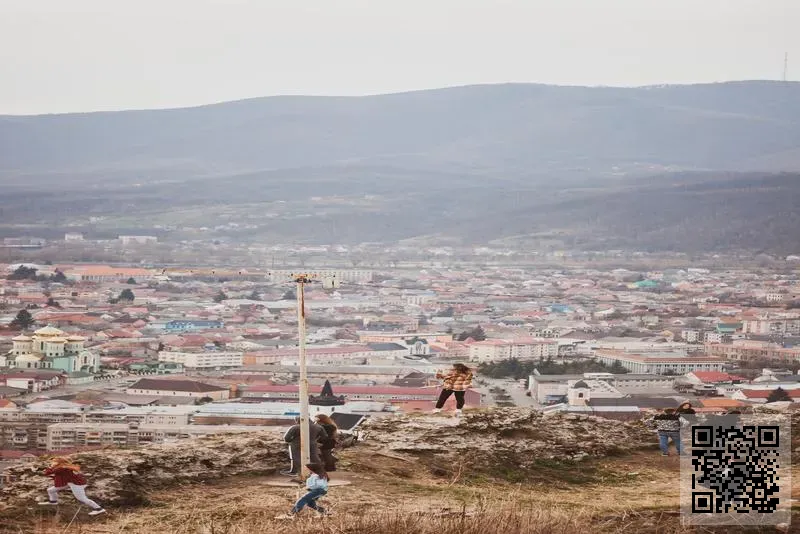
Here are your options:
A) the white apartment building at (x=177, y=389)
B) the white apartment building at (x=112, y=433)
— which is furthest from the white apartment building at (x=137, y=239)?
the white apartment building at (x=112, y=433)

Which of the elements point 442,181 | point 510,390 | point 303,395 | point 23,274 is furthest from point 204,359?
point 442,181

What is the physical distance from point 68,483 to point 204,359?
29.0m

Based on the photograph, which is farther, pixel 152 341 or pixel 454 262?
pixel 454 262

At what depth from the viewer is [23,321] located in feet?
135

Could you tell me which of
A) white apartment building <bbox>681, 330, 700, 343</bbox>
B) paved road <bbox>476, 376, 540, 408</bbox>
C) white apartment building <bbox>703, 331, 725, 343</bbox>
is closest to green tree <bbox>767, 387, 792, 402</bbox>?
paved road <bbox>476, 376, 540, 408</bbox>

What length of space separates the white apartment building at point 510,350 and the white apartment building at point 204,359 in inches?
233

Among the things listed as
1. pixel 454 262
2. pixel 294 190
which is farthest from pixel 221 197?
pixel 454 262

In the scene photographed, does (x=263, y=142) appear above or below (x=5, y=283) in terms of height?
above

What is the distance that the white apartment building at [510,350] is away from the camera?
34.7 meters

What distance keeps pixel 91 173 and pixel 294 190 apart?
35873 mm

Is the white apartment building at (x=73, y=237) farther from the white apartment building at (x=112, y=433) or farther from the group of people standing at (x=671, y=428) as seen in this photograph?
the group of people standing at (x=671, y=428)

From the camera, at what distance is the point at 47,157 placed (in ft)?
594

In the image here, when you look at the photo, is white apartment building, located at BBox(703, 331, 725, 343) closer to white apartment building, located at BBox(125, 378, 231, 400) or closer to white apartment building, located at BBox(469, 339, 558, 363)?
white apartment building, located at BBox(469, 339, 558, 363)

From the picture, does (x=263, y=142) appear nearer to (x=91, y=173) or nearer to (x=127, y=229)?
(x=91, y=173)
